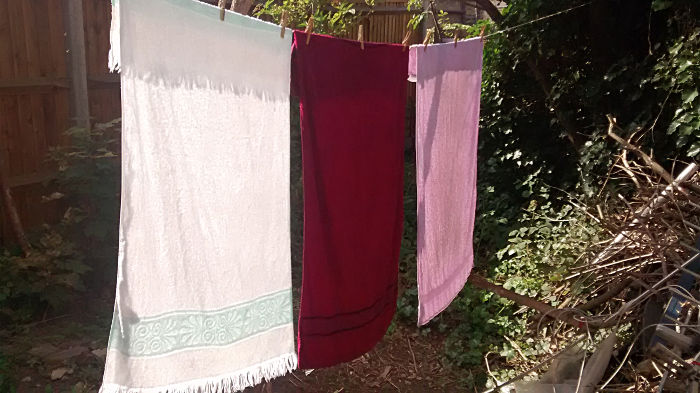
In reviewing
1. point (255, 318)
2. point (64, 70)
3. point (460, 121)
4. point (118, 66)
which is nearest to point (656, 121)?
point (460, 121)

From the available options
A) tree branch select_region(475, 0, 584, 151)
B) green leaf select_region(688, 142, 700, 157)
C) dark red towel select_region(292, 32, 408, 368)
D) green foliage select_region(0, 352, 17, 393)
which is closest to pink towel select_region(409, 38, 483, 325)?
dark red towel select_region(292, 32, 408, 368)

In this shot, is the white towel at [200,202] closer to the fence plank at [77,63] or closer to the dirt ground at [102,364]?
the dirt ground at [102,364]

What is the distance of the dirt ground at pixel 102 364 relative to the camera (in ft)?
10.00

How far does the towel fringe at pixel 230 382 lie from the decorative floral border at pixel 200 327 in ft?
0.33

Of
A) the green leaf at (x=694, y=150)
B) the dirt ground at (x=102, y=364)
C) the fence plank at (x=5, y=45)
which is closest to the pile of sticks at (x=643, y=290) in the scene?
the green leaf at (x=694, y=150)

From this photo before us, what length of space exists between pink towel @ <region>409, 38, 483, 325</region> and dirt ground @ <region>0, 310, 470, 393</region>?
0.88 metres

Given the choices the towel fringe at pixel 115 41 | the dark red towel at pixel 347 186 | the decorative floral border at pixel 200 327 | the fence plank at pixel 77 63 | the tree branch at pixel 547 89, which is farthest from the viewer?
the tree branch at pixel 547 89

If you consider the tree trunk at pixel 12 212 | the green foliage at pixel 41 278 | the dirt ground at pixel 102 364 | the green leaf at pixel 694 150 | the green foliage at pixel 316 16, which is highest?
the green foliage at pixel 316 16

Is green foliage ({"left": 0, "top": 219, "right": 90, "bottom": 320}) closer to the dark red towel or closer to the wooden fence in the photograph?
the wooden fence

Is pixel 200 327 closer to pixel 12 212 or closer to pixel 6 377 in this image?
pixel 6 377

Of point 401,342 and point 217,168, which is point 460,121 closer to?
point 217,168

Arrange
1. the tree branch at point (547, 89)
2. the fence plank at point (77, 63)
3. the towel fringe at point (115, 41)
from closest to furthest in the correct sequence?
the towel fringe at point (115, 41), the fence plank at point (77, 63), the tree branch at point (547, 89)

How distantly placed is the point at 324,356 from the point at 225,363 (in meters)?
0.44

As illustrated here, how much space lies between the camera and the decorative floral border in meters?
1.56
